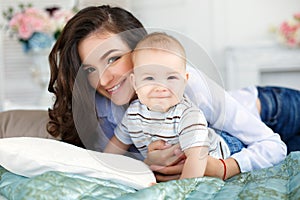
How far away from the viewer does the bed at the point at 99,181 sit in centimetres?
108

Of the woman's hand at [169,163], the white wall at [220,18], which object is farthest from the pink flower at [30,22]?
the woman's hand at [169,163]

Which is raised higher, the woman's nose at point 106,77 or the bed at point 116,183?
the woman's nose at point 106,77

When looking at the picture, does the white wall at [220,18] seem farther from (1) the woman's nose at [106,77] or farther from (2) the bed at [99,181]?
(2) the bed at [99,181]

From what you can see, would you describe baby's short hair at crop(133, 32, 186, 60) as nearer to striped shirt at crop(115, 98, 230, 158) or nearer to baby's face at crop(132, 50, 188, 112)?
baby's face at crop(132, 50, 188, 112)

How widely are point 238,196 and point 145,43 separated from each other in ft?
1.39

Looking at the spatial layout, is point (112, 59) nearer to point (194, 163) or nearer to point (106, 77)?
point (106, 77)

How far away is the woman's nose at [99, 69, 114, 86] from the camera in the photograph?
4.62 feet

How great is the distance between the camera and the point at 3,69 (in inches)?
175

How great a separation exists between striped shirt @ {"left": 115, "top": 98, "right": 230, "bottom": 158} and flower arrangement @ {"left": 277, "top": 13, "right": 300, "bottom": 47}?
2554 mm

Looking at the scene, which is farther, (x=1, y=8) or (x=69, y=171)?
(x=1, y=8)

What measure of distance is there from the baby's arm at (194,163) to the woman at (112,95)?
62 millimetres

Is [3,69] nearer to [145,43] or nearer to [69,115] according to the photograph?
[69,115]

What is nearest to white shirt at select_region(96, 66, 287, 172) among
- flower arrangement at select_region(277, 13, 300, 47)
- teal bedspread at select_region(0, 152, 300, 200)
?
teal bedspread at select_region(0, 152, 300, 200)

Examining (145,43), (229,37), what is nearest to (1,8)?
(229,37)
